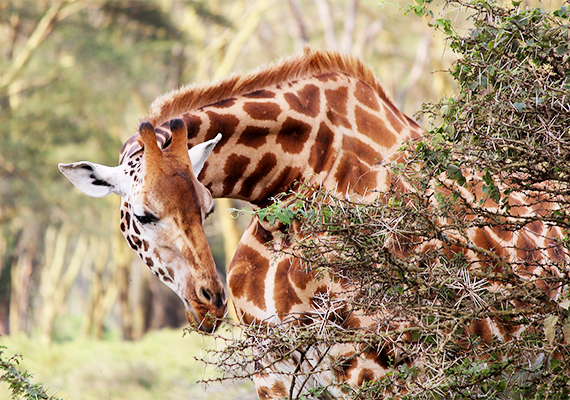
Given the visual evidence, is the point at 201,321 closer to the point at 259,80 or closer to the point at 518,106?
the point at 259,80

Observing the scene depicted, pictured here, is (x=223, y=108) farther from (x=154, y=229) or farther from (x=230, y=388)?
(x=230, y=388)

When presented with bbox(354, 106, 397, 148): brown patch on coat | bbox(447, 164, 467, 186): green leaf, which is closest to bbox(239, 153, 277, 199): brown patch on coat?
bbox(354, 106, 397, 148): brown patch on coat

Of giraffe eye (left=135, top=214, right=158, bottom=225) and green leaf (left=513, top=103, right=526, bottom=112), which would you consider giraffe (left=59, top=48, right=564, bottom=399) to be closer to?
giraffe eye (left=135, top=214, right=158, bottom=225)

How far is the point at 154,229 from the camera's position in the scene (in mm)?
3174

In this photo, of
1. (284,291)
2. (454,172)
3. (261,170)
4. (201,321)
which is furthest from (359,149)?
(201,321)

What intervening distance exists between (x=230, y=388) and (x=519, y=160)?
836 cm

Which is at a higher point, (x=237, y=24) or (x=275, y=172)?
(x=237, y=24)

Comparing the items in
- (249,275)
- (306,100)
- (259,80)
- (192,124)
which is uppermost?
(259,80)

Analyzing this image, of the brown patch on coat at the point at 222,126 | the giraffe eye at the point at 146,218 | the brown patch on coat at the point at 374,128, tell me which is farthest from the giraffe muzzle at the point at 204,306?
the brown patch on coat at the point at 374,128

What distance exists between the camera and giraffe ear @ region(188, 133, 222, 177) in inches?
133

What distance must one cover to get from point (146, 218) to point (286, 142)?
1010 millimetres

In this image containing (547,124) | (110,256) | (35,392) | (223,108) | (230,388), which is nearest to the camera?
(547,124)

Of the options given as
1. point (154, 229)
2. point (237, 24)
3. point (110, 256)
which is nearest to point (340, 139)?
point (154, 229)

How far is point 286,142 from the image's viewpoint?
12.3 feet
